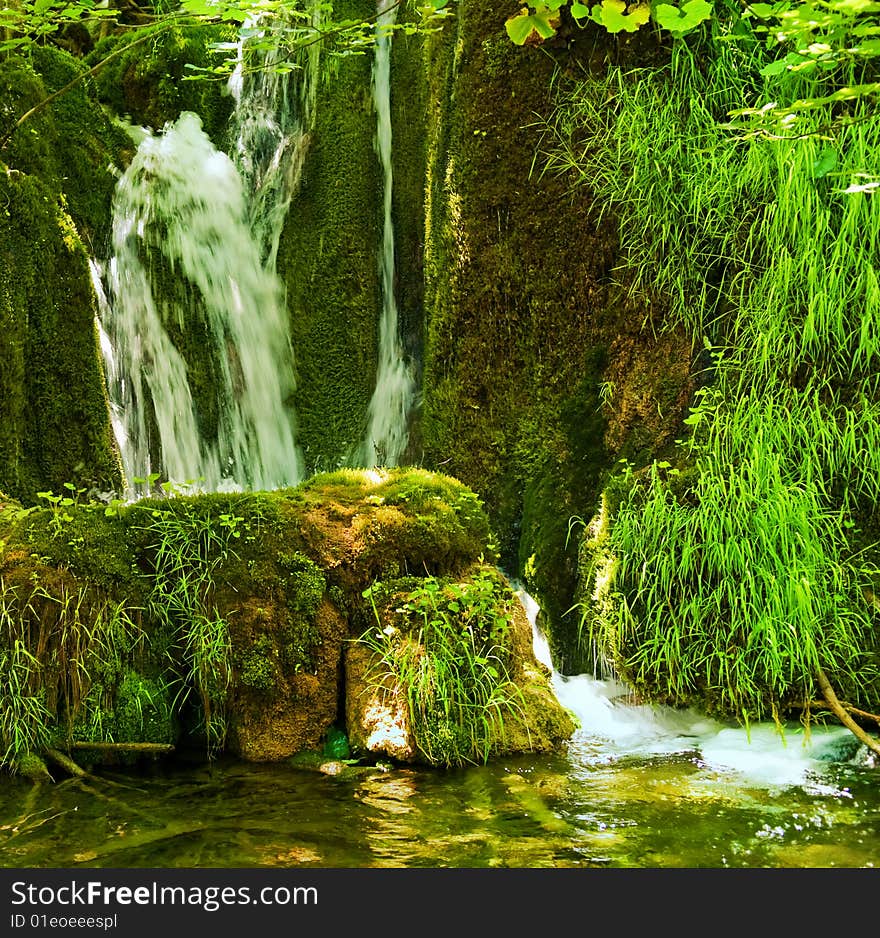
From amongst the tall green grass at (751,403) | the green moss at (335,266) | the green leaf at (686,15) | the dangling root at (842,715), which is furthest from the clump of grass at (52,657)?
the green moss at (335,266)

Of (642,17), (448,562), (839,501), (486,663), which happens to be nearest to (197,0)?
(642,17)

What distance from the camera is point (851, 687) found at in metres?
3.83

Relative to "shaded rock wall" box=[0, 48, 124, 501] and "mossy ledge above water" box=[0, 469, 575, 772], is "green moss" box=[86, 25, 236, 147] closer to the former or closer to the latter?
"shaded rock wall" box=[0, 48, 124, 501]

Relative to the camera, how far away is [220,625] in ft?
11.9

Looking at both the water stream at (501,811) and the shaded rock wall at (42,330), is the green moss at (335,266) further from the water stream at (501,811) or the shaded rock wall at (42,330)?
the water stream at (501,811)

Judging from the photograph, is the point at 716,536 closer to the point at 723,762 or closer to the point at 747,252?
the point at 723,762

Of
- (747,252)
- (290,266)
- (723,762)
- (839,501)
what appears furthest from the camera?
(290,266)

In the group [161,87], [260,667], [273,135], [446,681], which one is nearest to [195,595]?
[260,667]

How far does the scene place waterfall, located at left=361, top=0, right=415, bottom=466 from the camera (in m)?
6.80

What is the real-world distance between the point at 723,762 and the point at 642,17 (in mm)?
3001

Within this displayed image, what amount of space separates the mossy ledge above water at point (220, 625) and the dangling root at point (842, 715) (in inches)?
40.8

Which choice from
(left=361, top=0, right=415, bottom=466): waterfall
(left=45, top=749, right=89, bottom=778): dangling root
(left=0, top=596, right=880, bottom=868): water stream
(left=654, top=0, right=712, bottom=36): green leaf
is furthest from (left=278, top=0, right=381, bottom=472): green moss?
(left=654, top=0, right=712, bottom=36): green leaf
